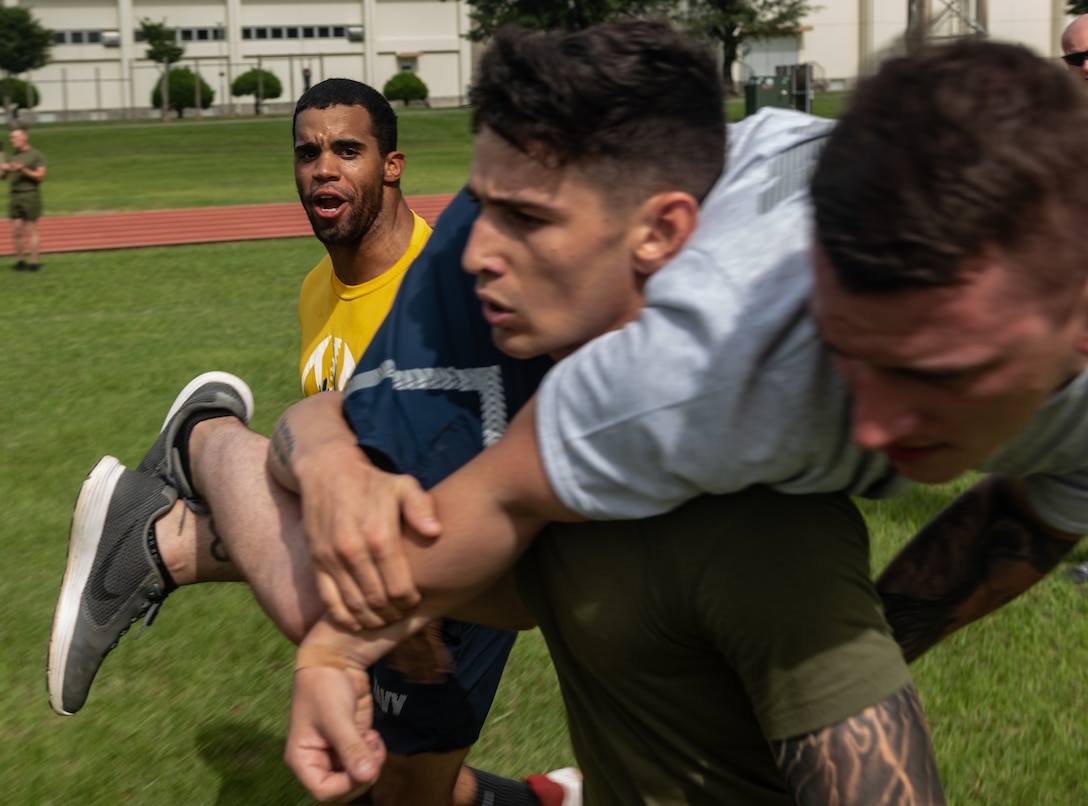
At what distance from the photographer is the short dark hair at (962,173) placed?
1407mm

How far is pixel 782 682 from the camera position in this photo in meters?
1.79

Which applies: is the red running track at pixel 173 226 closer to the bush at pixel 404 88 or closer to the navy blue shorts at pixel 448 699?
the navy blue shorts at pixel 448 699

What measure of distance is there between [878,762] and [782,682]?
156 mm

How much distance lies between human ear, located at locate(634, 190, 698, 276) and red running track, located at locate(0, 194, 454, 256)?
1649 cm

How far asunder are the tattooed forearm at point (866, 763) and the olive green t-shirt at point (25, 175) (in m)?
16.5

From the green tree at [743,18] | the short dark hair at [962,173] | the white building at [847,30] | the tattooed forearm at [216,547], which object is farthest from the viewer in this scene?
the white building at [847,30]

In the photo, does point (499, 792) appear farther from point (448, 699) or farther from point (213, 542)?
point (213, 542)

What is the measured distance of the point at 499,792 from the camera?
13.4 ft

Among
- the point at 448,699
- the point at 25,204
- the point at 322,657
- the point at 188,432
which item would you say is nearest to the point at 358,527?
the point at 322,657

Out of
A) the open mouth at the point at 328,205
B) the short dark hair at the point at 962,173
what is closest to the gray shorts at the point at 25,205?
the open mouth at the point at 328,205

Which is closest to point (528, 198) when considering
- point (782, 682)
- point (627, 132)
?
point (627, 132)

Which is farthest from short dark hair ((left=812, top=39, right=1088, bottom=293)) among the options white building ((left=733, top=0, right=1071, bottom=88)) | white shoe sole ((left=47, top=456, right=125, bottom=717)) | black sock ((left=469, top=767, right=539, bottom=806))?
white building ((left=733, top=0, right=1071, bottom=88))

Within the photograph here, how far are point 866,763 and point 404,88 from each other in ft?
198

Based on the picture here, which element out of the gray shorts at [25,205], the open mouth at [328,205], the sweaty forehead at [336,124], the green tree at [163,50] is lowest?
the gray shorts at [25,205]
